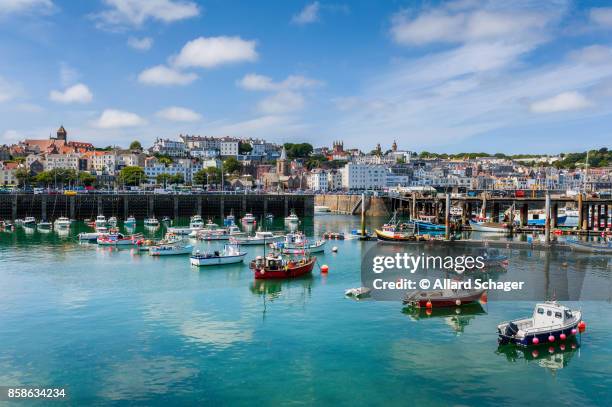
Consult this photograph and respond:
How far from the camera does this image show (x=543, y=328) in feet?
85.9

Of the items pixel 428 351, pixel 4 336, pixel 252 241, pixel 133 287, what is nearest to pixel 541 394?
pixel 428 351

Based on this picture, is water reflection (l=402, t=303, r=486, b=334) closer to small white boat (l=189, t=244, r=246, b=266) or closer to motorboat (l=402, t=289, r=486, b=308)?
motorboat (l=402, t=289, r=486, b=308)

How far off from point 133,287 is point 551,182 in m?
189

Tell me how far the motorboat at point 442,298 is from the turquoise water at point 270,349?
103cm

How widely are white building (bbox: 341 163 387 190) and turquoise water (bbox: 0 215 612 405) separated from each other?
489ft

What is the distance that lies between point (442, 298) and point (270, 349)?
1234cm

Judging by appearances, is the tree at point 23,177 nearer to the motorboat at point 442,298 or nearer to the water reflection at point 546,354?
the motorboat at point 442,298

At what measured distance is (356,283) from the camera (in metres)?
40.7

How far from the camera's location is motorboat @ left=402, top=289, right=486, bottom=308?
106 feet

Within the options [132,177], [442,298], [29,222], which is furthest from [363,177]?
[442,298]

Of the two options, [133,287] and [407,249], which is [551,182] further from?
[133,287]

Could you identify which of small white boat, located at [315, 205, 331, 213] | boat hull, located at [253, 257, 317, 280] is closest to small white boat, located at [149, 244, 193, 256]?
boat hull, located at [253, 257, 317, 280]

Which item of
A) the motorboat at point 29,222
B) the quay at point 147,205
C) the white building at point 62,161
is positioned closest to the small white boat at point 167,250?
the motorboat at point 29,222

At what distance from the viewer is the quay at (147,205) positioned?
97000mm
